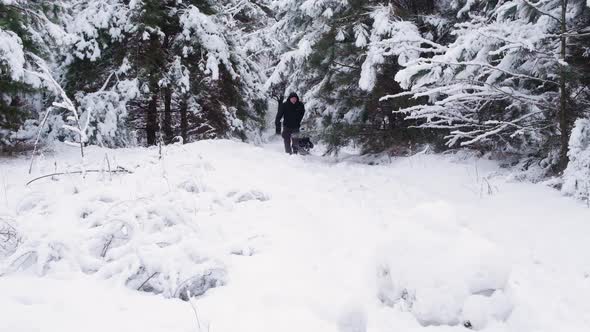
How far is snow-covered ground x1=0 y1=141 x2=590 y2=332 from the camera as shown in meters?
2.60

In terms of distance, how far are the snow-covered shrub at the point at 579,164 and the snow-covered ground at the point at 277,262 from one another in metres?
0.18

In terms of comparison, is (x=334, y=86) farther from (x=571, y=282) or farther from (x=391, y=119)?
(x=571, y=282)

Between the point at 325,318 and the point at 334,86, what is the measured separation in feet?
29.5

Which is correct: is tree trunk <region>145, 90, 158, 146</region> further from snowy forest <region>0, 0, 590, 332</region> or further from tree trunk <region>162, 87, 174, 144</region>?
tree trunk <region>162, 87, 174, 144</region>

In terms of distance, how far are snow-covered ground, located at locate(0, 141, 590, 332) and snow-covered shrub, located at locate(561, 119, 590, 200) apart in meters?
0.18

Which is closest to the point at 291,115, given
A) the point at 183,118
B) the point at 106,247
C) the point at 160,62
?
the point at 160,62

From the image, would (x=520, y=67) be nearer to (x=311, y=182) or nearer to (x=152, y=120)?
(x=311, y=182)

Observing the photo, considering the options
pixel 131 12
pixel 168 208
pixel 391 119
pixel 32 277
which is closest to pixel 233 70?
pixel 131 12

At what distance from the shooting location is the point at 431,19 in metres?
10.1

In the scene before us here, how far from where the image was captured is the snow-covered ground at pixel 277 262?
2.60 metres

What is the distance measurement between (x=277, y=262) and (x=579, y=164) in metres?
4.07

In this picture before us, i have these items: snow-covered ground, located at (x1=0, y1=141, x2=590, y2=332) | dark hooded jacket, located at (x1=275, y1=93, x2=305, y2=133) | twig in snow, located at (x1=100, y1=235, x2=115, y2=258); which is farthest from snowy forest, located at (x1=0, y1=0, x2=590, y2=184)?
twig in snow, located at (x1=100, y1=235, x2=115, y2=258)

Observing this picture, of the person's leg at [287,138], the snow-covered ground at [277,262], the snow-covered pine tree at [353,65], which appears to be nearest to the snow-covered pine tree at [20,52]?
the snow-covered ground at [277,262]

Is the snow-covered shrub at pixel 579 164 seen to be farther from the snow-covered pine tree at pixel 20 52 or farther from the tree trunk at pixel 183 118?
the tree trunk at pixel 183 118
